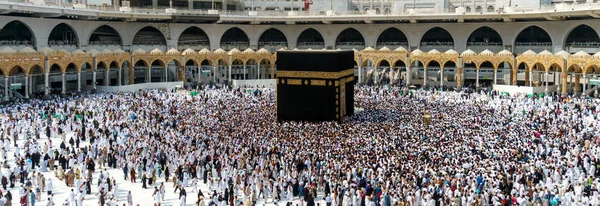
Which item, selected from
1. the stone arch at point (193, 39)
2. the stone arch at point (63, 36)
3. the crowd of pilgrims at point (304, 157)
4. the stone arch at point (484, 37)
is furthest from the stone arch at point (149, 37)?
the stone arch at point (484, 37)

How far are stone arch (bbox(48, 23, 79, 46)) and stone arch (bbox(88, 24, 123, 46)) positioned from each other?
1338 millimetres

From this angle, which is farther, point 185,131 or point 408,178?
point 185,131

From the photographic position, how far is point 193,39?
4741 centimetres

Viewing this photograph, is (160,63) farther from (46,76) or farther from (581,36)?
(581,36)

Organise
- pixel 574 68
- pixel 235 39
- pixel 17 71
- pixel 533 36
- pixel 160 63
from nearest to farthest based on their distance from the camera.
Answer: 1. pixel 17 71
2. pixel 574 68
3. pixel 533 36
4. pixel 160 63
5. pixel 235 39

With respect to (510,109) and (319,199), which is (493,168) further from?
(510,109)

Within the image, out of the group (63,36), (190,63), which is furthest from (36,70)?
(190,63)

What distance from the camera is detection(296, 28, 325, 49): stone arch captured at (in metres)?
48.4

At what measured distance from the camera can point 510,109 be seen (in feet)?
87.6

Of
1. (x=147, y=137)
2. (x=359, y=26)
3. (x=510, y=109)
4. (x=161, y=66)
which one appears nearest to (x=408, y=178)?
(x=147, y=137)

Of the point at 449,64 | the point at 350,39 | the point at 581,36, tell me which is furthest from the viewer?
the point at 350,39

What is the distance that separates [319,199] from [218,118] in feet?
33.6

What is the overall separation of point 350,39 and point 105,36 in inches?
728

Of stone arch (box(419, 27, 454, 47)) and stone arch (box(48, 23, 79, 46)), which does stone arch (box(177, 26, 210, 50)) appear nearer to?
stone arch (box(48, 23, 79, 46))
